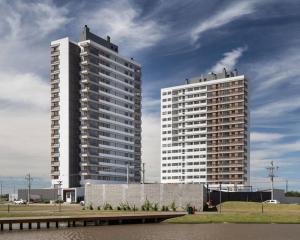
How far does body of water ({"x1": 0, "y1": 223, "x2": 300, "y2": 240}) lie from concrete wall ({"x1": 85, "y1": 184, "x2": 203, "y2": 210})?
29790 millimetres

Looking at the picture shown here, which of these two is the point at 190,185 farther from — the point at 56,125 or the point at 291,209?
the point at 56,125

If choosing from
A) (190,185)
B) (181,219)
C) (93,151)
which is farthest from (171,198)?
(93,151)

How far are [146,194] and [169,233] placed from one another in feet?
147

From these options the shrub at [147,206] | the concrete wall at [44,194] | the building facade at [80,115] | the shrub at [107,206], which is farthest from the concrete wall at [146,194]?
the building facade at [80,115]

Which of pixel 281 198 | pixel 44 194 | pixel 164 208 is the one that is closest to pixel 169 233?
pixel 164 208

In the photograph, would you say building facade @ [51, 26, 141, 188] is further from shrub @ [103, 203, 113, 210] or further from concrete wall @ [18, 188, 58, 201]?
shrub @ [103, 203, 113, 210]

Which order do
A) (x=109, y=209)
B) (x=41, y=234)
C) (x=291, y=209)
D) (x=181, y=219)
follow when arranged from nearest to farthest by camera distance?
(x=41, y=234)
(x=181, y=219)
(x=291, y=209)
(x=109, y=209)

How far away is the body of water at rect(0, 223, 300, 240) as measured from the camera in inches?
2298

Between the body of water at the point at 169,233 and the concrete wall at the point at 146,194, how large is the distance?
2979 cm

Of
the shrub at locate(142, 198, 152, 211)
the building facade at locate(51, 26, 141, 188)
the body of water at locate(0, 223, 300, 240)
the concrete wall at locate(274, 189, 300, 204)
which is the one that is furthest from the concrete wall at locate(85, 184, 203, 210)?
the concrete wall at locate(274, 189, 300, 204)

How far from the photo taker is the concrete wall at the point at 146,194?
337 ft

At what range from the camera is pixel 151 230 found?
223 ft

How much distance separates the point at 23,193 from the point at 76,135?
30.5 metres

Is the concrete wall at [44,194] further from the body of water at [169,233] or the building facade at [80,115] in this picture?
the body of water at [169,233]
